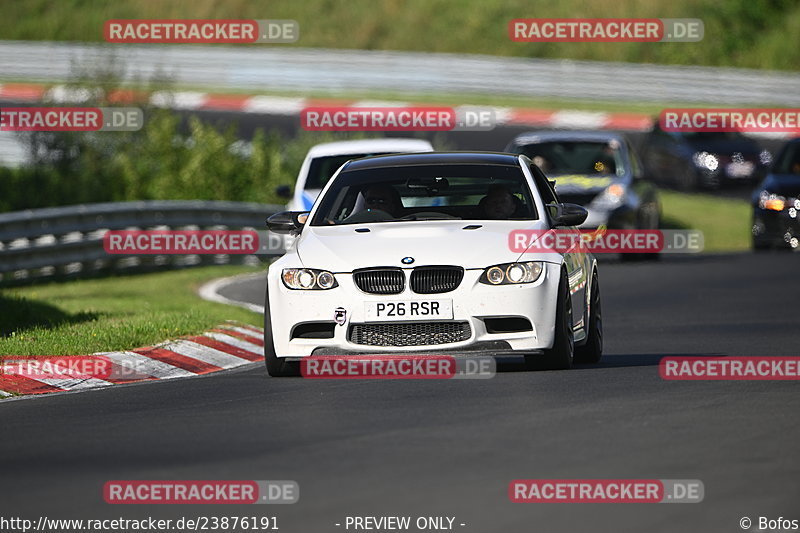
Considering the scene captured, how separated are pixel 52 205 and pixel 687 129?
12.5 m

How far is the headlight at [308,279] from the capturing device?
447 inches

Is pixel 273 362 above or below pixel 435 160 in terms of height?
below

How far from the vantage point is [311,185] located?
20.3m

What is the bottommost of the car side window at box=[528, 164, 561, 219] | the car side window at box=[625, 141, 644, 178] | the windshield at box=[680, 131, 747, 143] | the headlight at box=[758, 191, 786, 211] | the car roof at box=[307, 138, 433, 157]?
the windshield at box=[680, 131, 747, 143]

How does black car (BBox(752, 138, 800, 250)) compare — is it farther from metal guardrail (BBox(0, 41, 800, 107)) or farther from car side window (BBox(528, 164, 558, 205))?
metal guardrail (BBox(0, 41, 800, 107))

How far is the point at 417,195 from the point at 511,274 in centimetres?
149

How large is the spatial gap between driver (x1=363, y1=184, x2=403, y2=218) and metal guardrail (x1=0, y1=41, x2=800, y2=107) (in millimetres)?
30512

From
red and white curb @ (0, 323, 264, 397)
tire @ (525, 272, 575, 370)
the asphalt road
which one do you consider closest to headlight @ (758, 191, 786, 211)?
red and white curb @ (0, 323, 264, 397)

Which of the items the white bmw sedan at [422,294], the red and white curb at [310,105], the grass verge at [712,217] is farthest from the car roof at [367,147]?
the red and white curb at [310,105]

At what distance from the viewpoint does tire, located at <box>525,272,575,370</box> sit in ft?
37.4

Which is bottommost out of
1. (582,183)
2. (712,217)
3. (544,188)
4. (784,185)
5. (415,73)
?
(712,217)

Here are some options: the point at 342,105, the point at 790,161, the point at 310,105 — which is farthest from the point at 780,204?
the point at 310,105

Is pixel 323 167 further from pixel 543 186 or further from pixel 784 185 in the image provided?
pixel 543 186

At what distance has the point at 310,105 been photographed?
4409 centimetres
